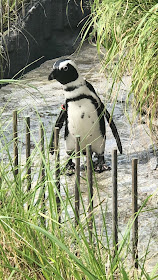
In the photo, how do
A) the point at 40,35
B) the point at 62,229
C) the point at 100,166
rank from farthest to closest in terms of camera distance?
the point at 40,35 → the point at 100,166 → the point at 62,229

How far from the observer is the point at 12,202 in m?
3.19

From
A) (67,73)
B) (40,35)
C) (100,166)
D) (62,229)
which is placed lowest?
(40,35)

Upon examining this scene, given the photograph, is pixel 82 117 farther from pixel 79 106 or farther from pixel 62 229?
pixel 62 229

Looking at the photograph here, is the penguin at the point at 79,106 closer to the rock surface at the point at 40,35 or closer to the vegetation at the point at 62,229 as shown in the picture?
the vegetation at the point at 62,229

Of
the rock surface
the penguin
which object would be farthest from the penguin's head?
the rock surface

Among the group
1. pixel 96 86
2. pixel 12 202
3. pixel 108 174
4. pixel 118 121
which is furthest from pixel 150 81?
pixel 96 86

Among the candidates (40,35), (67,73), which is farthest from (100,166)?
(40,35)

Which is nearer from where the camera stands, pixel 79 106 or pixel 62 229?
pixel 62 229

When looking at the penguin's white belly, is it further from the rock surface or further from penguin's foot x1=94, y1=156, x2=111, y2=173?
the rock surface

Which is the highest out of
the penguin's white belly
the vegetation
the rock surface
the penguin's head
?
the vegetation

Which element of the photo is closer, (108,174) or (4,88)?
(108,174)

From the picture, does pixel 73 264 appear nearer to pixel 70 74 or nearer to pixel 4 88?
pixel 70 74

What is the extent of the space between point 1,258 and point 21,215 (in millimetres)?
171

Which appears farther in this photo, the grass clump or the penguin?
the penguin
